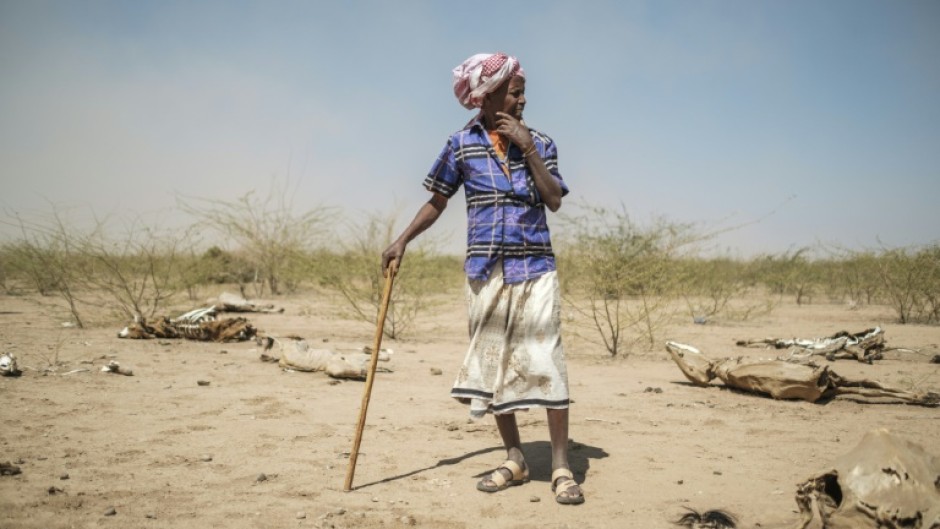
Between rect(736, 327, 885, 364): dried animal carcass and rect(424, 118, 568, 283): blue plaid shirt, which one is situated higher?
rect(424, 118, 568, 283): blue plaid shirt

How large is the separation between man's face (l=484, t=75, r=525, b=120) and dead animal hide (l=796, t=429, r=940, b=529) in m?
2.02

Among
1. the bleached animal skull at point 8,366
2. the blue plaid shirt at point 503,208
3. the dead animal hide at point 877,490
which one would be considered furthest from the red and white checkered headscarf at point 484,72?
the bleached animal skull at point 8,366

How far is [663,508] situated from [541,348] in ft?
2.91

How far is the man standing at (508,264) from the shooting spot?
3332 millimetres

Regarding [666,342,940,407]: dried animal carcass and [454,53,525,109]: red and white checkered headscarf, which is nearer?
[454,53,525,109]: red and white checkered headscarf

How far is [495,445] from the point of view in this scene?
4328 mm

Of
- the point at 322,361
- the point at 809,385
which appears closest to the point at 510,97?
the point at 809,385

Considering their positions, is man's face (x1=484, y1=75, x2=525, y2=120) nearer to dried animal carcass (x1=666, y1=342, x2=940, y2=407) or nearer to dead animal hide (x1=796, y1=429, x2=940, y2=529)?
dead animal hide (x1=796, y1=429, x2=940, y2=529)

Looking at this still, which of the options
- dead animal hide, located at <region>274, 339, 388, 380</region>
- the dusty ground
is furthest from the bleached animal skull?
dead animal hide, located at <region>274, 339, 388, 380</region>

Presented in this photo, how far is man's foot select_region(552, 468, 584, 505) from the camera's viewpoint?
10.5ft

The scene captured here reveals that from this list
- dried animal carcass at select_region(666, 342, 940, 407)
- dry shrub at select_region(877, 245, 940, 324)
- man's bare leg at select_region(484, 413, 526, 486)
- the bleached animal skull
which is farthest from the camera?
dry shrub at select_region(877, 245, 940, 324)

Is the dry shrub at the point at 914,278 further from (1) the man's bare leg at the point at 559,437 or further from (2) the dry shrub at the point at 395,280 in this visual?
(1) the man's bare leg at the point at 559,437

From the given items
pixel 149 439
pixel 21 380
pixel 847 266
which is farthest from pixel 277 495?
pixel 847 266

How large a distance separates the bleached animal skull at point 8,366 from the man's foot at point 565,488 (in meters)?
5.04
